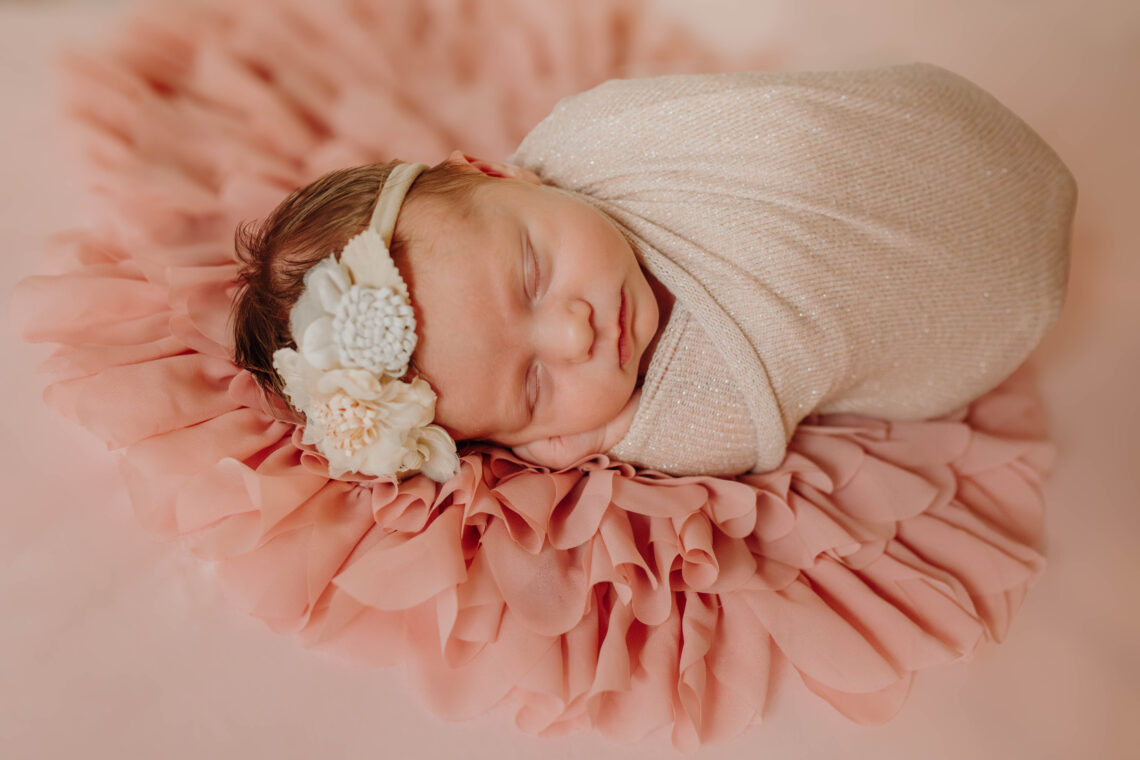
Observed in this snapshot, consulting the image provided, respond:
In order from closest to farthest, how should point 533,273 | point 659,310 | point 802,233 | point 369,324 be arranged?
point 369,324 → point 533,273 → point 802,233 → point 659,310

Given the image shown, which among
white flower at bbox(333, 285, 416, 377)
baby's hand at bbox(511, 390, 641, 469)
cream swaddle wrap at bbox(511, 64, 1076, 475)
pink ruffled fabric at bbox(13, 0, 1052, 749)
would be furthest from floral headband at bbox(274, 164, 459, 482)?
cream swaddle wrap at bbox(511, 64, 1076, 475)

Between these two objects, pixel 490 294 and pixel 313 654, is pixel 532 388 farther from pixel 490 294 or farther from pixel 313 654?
pixel 313 654

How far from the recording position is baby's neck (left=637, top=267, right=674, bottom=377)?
1.45 metres

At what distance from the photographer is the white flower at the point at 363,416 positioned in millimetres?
1150

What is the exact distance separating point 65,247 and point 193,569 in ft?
2.47

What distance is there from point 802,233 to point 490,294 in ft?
1.76

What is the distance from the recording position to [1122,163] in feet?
5.93

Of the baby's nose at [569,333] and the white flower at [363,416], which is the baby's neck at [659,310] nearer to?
the baby's nose at [569,333]

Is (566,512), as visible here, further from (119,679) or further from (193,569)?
(119,679)

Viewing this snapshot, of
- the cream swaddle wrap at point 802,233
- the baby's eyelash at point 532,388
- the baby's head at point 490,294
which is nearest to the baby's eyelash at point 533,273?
the baby's head at point 490,294

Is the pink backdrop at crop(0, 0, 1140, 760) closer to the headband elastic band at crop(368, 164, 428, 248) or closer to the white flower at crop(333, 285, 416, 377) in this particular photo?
the white flower at crop(333, 285, 416, 377)

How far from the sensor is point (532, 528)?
1.26 m

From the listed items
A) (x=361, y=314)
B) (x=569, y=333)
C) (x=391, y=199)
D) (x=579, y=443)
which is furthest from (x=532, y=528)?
(x=391, y=199)

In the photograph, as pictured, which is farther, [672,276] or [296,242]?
[672,276]
